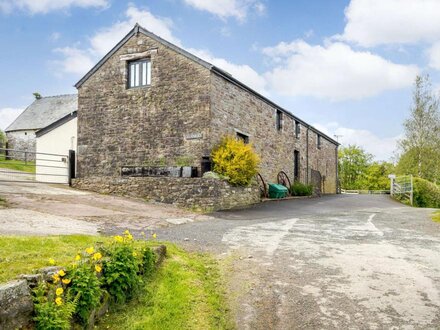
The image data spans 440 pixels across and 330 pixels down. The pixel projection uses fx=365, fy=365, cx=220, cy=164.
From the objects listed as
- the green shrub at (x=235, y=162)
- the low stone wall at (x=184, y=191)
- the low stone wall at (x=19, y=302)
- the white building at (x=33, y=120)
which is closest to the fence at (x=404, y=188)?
the low stone wall at (x=184, y=191)

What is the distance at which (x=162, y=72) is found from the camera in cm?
1788

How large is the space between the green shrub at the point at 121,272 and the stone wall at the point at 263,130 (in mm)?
11566

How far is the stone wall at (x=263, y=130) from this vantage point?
56.5ft

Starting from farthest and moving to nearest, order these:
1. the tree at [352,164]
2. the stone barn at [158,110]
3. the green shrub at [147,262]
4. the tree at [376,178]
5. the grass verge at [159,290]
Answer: the tree at [352,164], the tree at [376,178], the stone barn at [158,110], the green shrub at [147,262], the grass verge at [159,290]

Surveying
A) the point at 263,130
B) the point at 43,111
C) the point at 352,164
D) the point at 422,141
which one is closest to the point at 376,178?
the point at 352,164

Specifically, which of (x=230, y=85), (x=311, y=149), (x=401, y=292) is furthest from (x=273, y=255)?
(x=311, y=149)

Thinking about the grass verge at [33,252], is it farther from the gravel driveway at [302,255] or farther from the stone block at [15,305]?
the gravel driveway at [302,255]

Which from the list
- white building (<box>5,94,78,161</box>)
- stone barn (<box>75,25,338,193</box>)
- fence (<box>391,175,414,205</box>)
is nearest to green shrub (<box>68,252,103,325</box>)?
stone barn (<box>75,25,338,193</box>)

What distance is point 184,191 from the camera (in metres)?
14.5

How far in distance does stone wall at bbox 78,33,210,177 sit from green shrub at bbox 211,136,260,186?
0.99 meters

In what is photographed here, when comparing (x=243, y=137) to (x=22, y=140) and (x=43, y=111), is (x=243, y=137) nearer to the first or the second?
(x=43, y=111)

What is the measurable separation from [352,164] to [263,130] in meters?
47.1

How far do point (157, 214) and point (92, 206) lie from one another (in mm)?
2372

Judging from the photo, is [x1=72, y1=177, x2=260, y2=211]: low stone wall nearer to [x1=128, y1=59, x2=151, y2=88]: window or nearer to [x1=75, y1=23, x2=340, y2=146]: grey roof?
[x1=128, y1=59, x2=151, y2=88]: window
